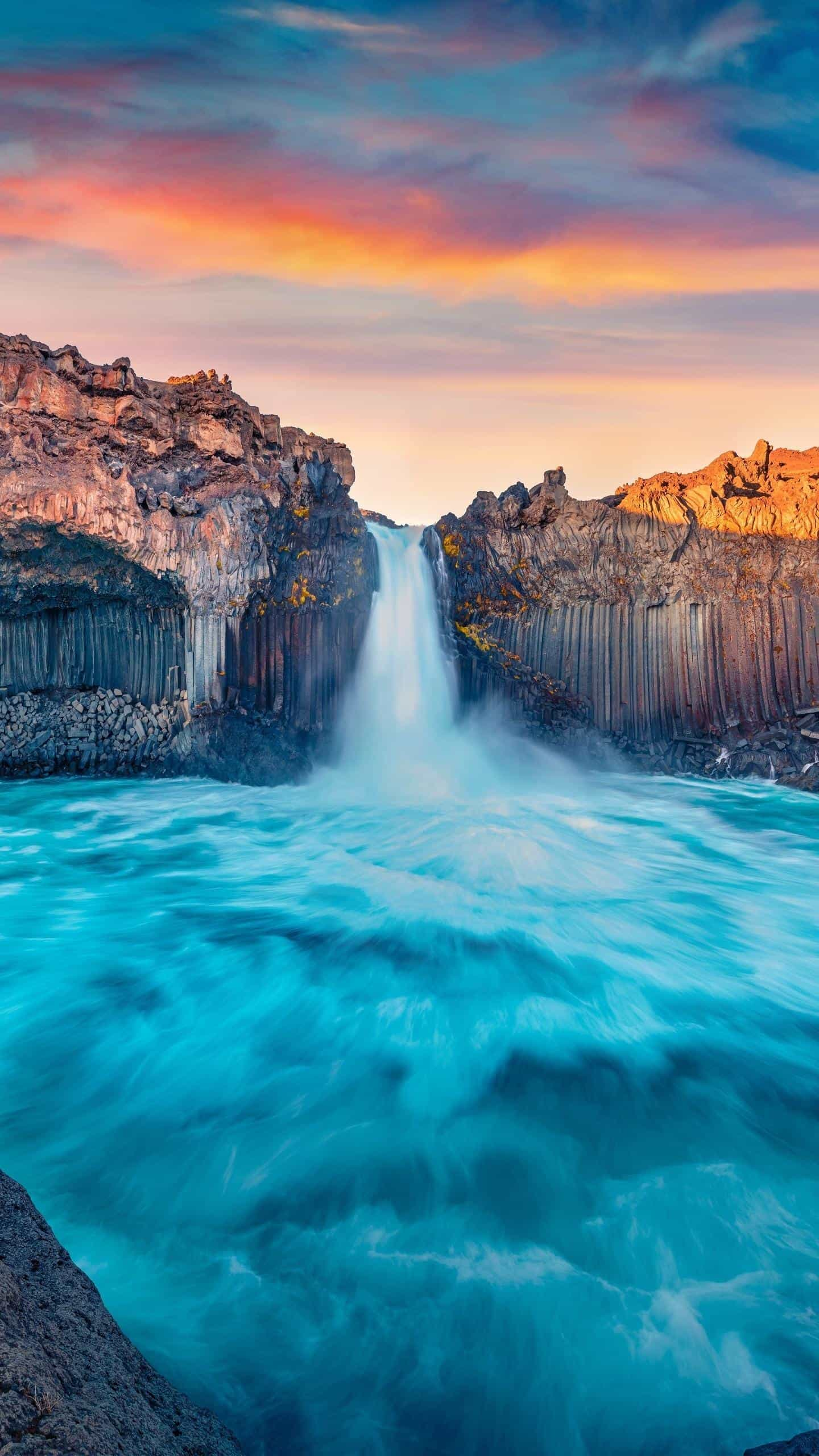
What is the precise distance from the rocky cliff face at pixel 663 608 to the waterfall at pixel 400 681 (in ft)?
1.52

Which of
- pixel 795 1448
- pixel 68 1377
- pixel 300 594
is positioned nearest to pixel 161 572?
pixel 300 594

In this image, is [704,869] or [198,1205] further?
[704,869]

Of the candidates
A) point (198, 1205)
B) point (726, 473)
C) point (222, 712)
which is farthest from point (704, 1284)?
point (726, 473)

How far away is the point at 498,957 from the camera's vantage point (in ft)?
16.0

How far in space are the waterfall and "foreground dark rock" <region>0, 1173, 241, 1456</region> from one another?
8.59 metres

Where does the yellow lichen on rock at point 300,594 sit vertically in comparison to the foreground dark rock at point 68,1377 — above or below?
above

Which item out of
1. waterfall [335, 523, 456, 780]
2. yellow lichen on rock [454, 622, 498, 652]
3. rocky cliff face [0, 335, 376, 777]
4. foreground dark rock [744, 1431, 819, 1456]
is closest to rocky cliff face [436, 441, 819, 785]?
yellow lichen on rock [454, 622, 498, 652]

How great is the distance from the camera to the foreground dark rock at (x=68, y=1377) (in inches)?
44.4

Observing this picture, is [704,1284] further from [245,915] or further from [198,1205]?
[245,915]

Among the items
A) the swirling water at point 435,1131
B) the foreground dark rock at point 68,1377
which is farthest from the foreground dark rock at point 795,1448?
the foreground dark rock at point 68,1377

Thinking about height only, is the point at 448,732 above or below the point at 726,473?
below

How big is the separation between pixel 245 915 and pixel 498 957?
1.97m

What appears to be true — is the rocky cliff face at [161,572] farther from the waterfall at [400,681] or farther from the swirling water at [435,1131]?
the swirling water at [435,1131]

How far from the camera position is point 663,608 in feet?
35.6
